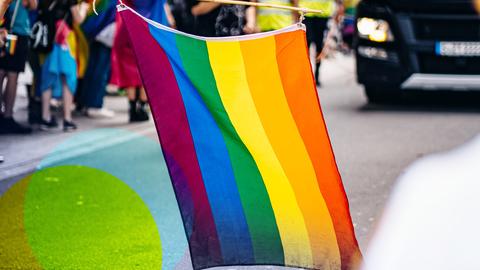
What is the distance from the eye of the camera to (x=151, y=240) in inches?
220

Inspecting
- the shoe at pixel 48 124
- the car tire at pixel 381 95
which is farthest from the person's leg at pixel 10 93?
the car tire at pixel 381 95

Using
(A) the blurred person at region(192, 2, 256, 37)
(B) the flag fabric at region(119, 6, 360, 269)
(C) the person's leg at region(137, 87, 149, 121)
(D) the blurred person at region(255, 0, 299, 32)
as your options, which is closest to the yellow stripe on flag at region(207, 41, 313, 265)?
(B) the flag fabric at region(119, 6, 360, 269)

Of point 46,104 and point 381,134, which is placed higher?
point 46,104

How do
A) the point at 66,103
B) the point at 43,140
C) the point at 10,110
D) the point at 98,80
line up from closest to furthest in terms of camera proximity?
the point at 43,140 < the point at 10,110 < the point at 66,103 < the point at 98,80

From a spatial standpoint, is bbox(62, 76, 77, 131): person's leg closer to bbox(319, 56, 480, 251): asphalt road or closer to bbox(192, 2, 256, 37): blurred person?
bbox(192, 2, 256, 37): blurred person

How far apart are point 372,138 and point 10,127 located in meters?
3.70

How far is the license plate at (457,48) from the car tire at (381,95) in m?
1.02

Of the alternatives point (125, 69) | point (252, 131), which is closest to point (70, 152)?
point (125, 69)

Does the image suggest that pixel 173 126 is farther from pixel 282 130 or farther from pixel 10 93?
pixel 10 93

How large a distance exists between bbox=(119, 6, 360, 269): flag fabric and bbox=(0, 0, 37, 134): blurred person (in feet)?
15.9

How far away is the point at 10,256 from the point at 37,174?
98.6 inches

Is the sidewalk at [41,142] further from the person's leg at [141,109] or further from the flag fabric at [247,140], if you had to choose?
the flag fabric at [247,140]

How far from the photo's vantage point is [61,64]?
9523mm

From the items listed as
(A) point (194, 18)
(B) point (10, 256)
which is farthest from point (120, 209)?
(A) point (194, 18)
